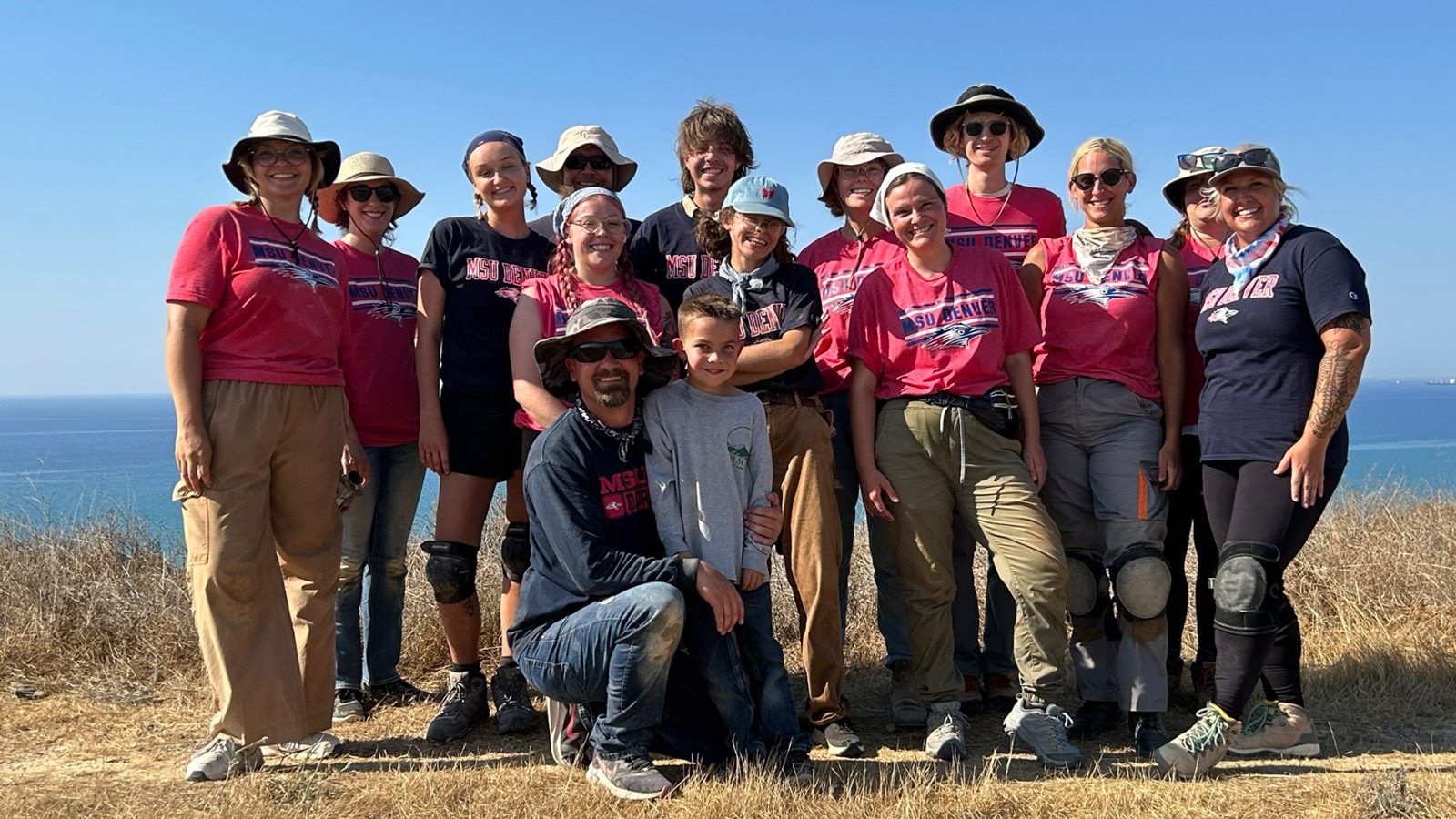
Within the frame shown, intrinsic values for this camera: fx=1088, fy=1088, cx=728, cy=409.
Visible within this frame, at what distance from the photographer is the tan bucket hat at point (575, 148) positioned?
5.61m

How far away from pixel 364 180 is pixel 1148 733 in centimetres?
455

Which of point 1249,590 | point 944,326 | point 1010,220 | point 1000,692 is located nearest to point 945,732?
point 1000,692

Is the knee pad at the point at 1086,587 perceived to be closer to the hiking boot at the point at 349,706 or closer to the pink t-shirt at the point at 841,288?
the pink t-shirt at the point at 841,288

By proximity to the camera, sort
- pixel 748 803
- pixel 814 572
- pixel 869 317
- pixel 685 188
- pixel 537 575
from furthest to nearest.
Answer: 1. pixel 685 188
2. pixel 869 317
3. pixel 814 572
4. pixel 537 575
5. pixel 748 803

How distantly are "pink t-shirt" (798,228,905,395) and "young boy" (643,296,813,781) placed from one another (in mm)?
855

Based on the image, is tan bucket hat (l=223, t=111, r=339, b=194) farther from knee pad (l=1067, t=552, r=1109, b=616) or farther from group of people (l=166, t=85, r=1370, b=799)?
knee pad (l=1067, t=552, r=1109, b=616)

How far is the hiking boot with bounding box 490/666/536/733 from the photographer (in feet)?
16.4

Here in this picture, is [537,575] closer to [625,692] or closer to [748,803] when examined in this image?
[625,692]

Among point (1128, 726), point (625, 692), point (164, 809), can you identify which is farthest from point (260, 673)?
point (1128, 726)

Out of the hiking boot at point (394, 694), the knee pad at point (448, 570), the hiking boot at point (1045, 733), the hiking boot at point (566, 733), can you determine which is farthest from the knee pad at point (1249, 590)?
the hiking boot at point (394, 694)

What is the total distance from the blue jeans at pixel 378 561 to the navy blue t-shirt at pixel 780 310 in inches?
74.4

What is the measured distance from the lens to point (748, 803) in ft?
12.0

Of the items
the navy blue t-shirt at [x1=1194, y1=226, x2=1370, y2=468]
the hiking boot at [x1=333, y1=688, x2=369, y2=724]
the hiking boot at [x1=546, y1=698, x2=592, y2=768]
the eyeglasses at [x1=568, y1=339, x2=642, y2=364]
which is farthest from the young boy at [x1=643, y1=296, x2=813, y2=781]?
the hiking boot at [x1=333, y1=688, x2=369, y2=724]

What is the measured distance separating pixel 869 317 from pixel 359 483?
2.46 m
